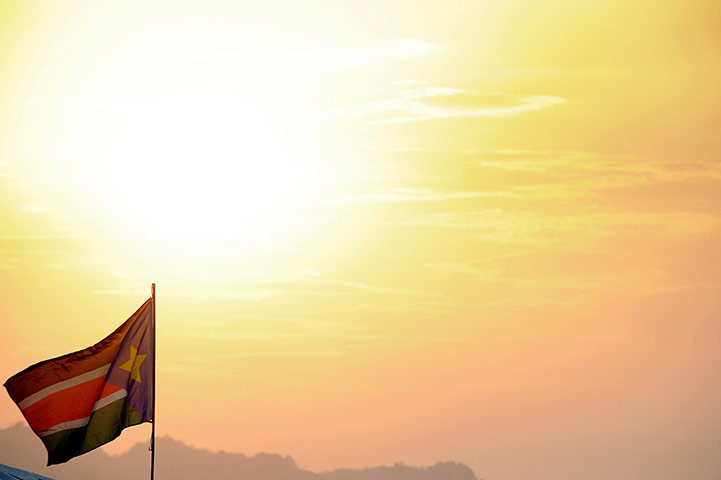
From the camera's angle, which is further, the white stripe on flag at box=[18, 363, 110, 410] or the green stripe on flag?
the green stripe on flag

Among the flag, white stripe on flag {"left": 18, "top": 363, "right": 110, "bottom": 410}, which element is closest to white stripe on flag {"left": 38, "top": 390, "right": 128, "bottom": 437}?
the flag

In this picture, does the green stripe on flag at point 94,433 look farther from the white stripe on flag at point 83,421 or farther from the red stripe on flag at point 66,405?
the red stripe on flag at point 66,405

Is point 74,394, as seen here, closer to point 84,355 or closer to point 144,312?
point 84,355

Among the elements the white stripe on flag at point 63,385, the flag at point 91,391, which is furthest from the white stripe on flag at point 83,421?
the white stripe on flag at point 63,385

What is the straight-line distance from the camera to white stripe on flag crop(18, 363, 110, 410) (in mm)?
24469

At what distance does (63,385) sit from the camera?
2481 cm

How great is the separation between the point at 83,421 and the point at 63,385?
1.13 meters

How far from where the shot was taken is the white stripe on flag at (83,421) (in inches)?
973

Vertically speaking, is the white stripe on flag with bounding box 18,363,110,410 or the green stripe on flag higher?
the white stripe on flag with bounding box 18,363,110,410

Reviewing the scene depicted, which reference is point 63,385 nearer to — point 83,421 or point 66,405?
point 66,405

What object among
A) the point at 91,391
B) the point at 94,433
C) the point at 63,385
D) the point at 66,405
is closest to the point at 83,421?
the point at 94,433

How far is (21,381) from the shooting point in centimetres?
2441

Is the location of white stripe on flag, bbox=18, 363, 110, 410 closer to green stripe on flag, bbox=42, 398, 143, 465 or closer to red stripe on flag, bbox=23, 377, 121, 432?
red stripe on flag, bbox=23, 377, 121, 432

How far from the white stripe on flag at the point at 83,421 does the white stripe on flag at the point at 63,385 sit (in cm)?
66
